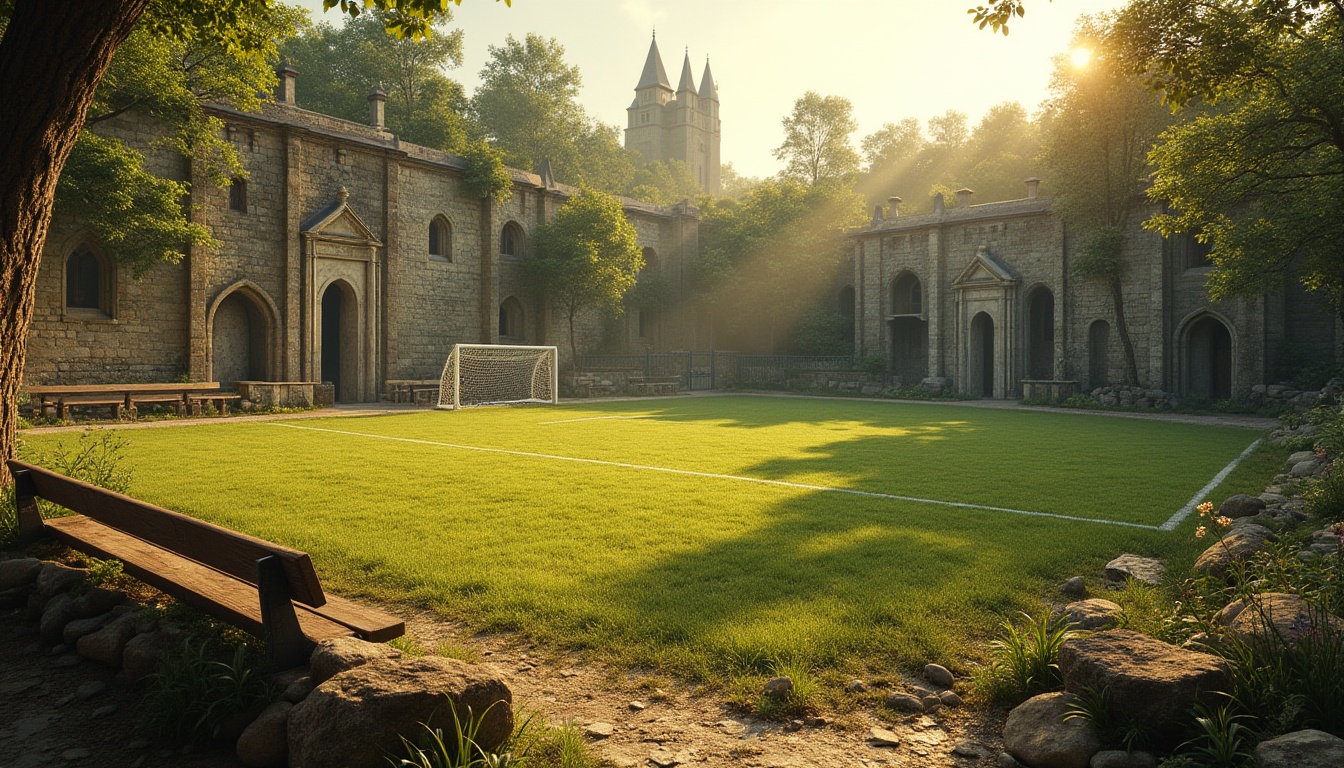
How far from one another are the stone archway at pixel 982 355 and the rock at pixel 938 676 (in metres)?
29.9

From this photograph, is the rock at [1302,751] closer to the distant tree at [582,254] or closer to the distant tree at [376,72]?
the distant tree at [582,254]

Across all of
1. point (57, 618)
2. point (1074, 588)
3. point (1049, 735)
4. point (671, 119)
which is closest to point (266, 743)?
point (57, 618)

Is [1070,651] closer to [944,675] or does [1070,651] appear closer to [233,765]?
[944,675]

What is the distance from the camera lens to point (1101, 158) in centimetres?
2708

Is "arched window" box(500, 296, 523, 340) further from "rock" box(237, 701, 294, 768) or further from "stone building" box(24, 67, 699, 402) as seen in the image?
"rock" box(237, 701, 294, 768)

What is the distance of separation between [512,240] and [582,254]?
3580 mm

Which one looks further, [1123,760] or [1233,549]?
[1233,549]

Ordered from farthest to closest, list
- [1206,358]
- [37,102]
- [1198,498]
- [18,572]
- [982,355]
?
[982,355] → [1206,358] → [1198,498] → [18,572] → [37,102]

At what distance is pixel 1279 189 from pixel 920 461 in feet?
40.0

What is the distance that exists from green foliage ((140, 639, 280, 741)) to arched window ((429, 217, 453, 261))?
1049 inches

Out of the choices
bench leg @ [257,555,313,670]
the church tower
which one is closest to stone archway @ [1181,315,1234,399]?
bench leg @ [257,555,313,670]

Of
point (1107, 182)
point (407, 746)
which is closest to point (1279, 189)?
point (1107, 182)

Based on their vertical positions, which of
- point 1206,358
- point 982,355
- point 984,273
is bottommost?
point 1206,358

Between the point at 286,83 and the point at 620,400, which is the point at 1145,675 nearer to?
the point at 620,400
